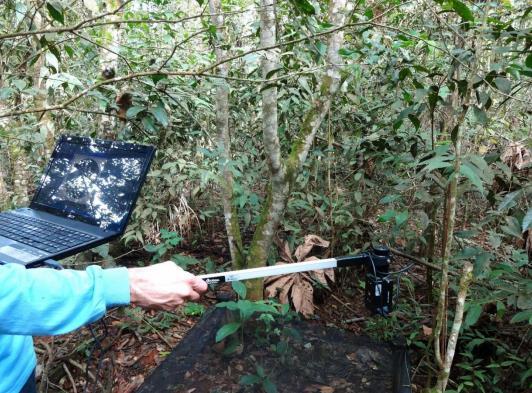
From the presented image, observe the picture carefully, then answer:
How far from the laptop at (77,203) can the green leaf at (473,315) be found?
4.40 feet

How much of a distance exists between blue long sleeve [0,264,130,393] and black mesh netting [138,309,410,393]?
1.89 feet

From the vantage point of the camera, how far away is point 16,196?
2.91m

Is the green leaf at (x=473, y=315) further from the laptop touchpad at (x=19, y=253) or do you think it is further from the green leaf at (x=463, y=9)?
Answer: the laptop touchpad at (x=19, y=253)

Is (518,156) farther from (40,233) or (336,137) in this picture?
(40,233)

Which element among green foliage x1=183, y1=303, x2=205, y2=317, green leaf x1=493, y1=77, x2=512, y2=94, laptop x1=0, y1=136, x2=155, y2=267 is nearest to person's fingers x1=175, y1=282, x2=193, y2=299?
laptop x1=0, y1=136, x2=155, y2=267

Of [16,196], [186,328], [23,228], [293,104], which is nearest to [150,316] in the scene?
[186,328]

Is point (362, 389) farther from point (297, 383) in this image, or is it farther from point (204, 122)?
point (204, 122)

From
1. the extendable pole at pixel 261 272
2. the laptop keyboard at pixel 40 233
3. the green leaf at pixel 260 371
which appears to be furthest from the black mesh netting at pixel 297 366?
the laptop keyboard at pixel 40 233

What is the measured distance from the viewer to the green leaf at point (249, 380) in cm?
114

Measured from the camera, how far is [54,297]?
26.1 inches

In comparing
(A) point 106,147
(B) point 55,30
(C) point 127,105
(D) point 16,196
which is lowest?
(D) point 16,196

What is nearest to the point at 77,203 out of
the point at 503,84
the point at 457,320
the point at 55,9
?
the point at 55,9

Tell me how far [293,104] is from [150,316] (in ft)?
5.32

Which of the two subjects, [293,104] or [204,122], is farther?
[204,122]
